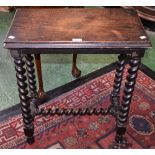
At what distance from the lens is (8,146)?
158 cm

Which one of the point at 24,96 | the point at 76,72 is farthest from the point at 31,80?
the point at 76,72

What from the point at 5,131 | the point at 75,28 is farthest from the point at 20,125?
the point at 75,28

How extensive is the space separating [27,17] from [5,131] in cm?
72

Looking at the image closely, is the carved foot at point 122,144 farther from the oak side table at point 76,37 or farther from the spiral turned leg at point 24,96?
the spiral turned leg at point 24,96

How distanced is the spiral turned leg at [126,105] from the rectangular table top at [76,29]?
0.39ft

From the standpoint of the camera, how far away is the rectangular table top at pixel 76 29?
1118 mm

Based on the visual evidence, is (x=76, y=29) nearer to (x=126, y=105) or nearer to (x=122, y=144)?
(x=126, y=105)

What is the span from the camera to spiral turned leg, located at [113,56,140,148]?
1.21 m

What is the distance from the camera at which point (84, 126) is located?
1698mm

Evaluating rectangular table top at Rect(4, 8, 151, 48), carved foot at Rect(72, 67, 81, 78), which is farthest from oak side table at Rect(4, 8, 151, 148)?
carved foot at Rect(72, 67, 81, 78)

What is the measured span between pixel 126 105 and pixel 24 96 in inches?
19.7

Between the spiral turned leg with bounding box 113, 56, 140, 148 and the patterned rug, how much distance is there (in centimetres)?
6

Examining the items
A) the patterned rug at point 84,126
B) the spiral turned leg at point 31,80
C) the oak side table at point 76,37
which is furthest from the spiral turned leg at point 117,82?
the spiral turned leg at point 31,80

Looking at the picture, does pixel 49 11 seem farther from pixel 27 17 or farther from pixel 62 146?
pixel 62 146
